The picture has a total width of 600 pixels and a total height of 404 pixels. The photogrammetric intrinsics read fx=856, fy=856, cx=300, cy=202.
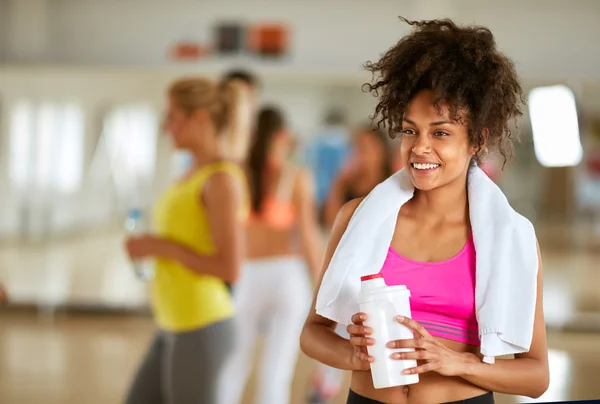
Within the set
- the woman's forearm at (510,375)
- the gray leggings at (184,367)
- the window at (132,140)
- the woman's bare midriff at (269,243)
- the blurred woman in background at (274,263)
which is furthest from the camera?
the window at (132,140)

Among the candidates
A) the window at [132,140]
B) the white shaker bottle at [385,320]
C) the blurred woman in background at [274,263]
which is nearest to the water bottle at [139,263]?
the blurred woman in background at [274,263]

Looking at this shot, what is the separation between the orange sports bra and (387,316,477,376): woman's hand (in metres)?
2.72

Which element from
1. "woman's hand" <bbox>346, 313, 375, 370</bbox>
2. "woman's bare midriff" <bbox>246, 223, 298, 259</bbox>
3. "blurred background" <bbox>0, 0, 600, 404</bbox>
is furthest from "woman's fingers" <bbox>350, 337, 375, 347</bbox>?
"blurred background" <bbox>0, 0, 600, 404</bbox>

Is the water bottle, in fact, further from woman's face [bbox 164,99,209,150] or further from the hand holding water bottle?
woman's face [bbox 164,99,209,150]

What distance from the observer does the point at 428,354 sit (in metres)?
1.24

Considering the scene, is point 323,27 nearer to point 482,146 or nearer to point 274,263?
point 274,263

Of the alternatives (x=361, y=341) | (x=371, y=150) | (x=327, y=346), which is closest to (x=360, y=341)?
(x=361, y=341)

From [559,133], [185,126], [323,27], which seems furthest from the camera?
[323,27]

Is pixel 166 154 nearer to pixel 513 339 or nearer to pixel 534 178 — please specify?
pixel 534 178

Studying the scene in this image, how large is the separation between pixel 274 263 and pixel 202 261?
1.48 meters

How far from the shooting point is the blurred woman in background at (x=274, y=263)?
11.4 ft

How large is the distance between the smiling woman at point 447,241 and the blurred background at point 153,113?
5.84 meters

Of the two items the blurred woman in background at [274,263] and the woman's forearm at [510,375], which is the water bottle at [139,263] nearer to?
the blurred woman in background at [274,263]

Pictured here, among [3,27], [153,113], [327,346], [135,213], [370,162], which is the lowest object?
[327,346]
